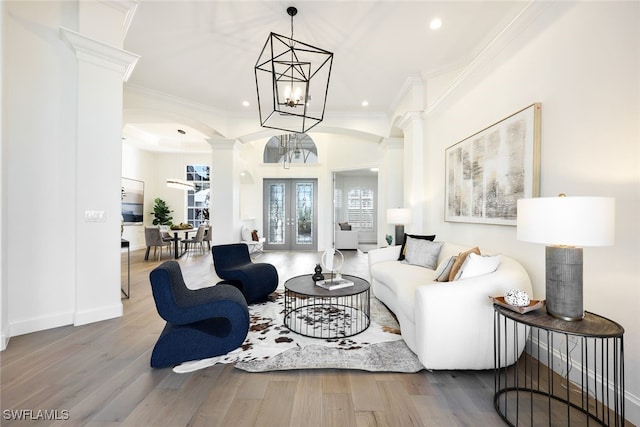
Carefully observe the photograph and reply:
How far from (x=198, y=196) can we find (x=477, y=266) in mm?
9247

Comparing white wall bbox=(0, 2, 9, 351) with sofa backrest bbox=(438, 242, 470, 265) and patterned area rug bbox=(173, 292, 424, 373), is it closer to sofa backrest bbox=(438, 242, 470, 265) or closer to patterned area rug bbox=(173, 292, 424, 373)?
patterned area rug bbox=(173, 292, 424, 373)

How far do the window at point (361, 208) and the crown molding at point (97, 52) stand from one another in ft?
28.0

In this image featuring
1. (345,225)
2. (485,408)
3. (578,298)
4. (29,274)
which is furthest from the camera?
(345,225)

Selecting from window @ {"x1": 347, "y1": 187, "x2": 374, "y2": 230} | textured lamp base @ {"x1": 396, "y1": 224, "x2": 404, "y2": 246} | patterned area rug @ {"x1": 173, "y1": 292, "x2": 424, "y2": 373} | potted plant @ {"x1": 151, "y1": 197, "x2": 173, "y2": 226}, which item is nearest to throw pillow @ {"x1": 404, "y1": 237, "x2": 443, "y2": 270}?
patterned area rug @ {"x1": 173, "y1": 292, "x2": 424, "y2": 373}

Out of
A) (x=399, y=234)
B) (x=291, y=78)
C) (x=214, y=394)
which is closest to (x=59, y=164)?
(x=291, y=78)

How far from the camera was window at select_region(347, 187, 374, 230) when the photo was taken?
10.7 m

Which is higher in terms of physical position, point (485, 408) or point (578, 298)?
point (578, 298)

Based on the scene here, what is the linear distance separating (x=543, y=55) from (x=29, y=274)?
16.5 feet

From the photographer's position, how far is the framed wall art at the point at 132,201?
789 centimetres

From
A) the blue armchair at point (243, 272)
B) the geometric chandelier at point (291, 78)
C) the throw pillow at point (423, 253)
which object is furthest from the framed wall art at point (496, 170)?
the blue armchair at point (243, 272)

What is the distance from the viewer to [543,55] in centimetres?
226

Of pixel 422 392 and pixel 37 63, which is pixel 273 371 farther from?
pixel 37 63

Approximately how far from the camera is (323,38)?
336cm

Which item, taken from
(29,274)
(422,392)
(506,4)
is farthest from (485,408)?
(29,274)
